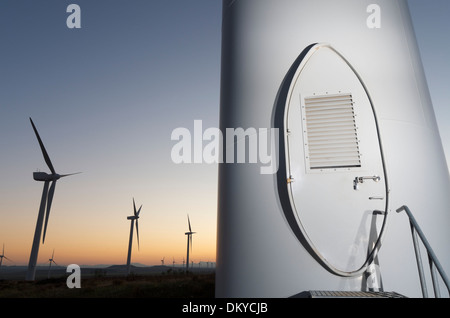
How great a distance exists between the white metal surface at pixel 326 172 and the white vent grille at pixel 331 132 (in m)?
0.09

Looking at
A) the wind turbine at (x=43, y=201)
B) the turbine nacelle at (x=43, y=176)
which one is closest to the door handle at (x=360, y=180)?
Answer: the wind turbine at (x=43, y=201)

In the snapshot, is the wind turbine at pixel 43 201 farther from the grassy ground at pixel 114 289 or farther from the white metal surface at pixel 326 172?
the white metal surface at pixel 326 172

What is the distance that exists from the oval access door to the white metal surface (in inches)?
0.6

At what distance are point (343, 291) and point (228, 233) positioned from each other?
4.35 feet

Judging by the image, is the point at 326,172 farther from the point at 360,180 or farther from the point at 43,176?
the point at 43,176

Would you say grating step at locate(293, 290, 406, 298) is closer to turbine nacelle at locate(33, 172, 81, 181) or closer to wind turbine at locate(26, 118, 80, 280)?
wind turbine at locate(26, 118, 80, 280)

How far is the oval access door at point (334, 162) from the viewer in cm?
310

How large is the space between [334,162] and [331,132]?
0.35 m

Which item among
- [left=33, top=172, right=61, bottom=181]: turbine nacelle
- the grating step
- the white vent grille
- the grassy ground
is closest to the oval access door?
the white vent grille

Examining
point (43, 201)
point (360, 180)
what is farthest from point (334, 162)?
point (43, 201)

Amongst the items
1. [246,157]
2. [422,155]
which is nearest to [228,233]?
[246,157]

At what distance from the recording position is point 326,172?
10.8 ft

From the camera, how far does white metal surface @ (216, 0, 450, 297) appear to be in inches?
122
